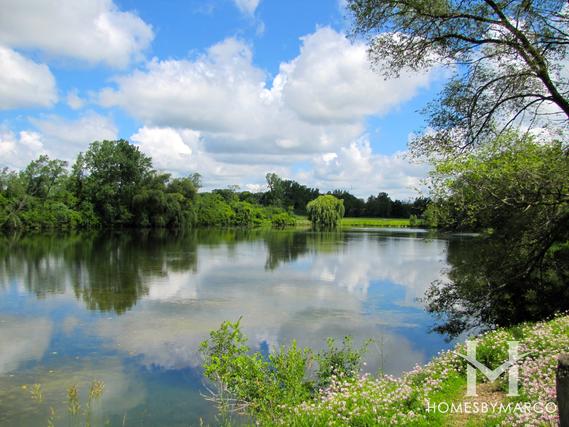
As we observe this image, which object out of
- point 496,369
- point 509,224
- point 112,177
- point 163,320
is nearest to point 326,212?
point 112,177

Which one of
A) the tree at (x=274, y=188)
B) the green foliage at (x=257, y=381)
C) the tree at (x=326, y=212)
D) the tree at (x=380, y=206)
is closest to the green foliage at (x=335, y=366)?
the green foliage at (x=257, y=381)

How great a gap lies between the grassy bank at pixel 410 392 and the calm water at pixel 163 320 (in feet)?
3.70

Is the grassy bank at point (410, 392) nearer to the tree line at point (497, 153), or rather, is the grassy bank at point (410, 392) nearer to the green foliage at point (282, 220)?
the tree line at point (497, 153)

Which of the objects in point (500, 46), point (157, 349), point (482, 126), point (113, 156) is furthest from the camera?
point (113, 156)

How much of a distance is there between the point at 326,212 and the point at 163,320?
71.5 metres

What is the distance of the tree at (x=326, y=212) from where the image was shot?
3282 inches

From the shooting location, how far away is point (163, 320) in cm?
1262

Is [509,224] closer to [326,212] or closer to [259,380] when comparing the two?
[259,380]

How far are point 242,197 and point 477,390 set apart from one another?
362 ft

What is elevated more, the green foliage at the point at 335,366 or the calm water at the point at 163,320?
the green foliage at the point at 335,366

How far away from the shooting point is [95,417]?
6852 millimetres

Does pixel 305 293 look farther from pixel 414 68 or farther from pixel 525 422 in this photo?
pixel 525 422

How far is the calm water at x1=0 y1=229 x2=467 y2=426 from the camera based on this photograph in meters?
7.75

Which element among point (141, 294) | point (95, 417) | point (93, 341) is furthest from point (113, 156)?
point (95, 417)
